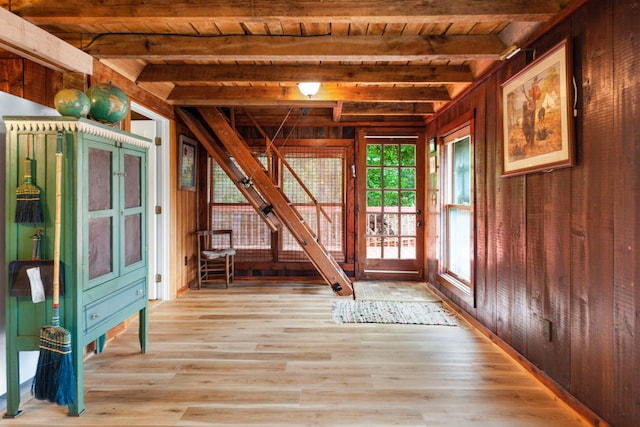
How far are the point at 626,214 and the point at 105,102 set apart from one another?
3.08 meters

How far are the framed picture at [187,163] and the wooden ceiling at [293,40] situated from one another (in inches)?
28.2

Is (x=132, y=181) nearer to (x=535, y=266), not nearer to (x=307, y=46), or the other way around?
(x=307, y=46)

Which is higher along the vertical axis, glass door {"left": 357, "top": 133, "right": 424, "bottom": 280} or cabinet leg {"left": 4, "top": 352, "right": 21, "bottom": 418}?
glass door {"left": 357, "top": 133, "right": 424, "bottom": 280}

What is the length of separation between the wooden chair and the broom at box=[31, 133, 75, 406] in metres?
2.96

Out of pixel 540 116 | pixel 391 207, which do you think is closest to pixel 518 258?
pixel 540 116

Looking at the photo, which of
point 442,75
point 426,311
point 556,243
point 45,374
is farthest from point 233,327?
point 442,75

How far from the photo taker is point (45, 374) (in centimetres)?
197

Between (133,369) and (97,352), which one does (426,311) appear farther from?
(97,352)

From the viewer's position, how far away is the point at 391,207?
5.44 metres

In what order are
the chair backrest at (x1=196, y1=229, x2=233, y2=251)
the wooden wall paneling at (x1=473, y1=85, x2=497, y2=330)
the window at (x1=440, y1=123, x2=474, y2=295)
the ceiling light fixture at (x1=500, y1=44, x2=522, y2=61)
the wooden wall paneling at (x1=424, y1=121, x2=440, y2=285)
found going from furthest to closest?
the chair backrest at (x1=196, y1=229, x2=233, y2=251)
the wooden wall paneling at (x1=424, y1=121, x2=440, y2=285)
the window at (x1=440, y1=123, x2=474, y2=295)
the wooden wall paneling at (x1=473, y1=85, x2=497, y2=330)
the ceiling light fixture at (x1=500, y1=44, x2=522, y2=61)

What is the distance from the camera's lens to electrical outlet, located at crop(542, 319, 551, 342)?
2.34 meters

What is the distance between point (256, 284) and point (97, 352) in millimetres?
2539

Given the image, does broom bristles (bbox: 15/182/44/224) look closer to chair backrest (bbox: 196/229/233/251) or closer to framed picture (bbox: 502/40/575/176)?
framed picture (bbox: 502/40/575/176)

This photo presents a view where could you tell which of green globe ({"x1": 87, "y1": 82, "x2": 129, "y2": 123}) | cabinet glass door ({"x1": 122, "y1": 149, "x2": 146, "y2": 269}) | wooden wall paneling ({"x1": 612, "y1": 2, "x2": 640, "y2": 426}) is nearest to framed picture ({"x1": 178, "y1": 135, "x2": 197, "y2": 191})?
cabinet glass door ({"x1": 122, "y1": 149, "x2": 146, "y2": 269})
